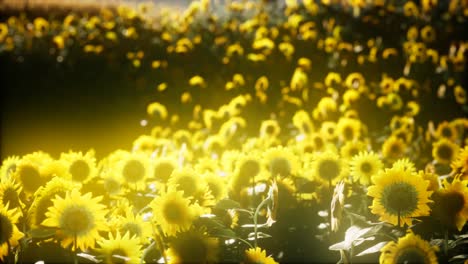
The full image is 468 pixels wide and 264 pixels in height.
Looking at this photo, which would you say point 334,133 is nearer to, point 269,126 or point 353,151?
point 269,126

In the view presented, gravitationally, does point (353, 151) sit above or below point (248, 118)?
below

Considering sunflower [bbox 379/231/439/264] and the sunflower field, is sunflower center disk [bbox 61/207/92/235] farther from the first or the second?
sunflower [bbox 379/231/439/264]

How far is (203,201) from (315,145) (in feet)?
4.60

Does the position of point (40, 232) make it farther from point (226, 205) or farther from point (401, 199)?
point (401, 199)

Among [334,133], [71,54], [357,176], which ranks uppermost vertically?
[71,54]

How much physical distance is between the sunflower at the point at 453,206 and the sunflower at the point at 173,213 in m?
0.71

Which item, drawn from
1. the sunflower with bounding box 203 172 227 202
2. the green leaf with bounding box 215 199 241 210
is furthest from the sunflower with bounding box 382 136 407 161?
the green leaf with bounding box 215 199 241 210

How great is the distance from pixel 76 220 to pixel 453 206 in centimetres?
106

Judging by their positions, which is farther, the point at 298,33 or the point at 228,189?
the point at 298,33

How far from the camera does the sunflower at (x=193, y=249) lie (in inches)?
52.3

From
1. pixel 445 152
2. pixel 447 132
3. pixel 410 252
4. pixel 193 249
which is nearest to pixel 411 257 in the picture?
pixel 410 252

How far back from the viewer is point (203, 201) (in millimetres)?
1775

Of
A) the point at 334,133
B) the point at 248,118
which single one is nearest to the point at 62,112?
the point at 248,118

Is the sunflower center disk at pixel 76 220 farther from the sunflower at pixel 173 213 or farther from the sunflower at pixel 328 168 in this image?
the sunflower at pixel 328 168
